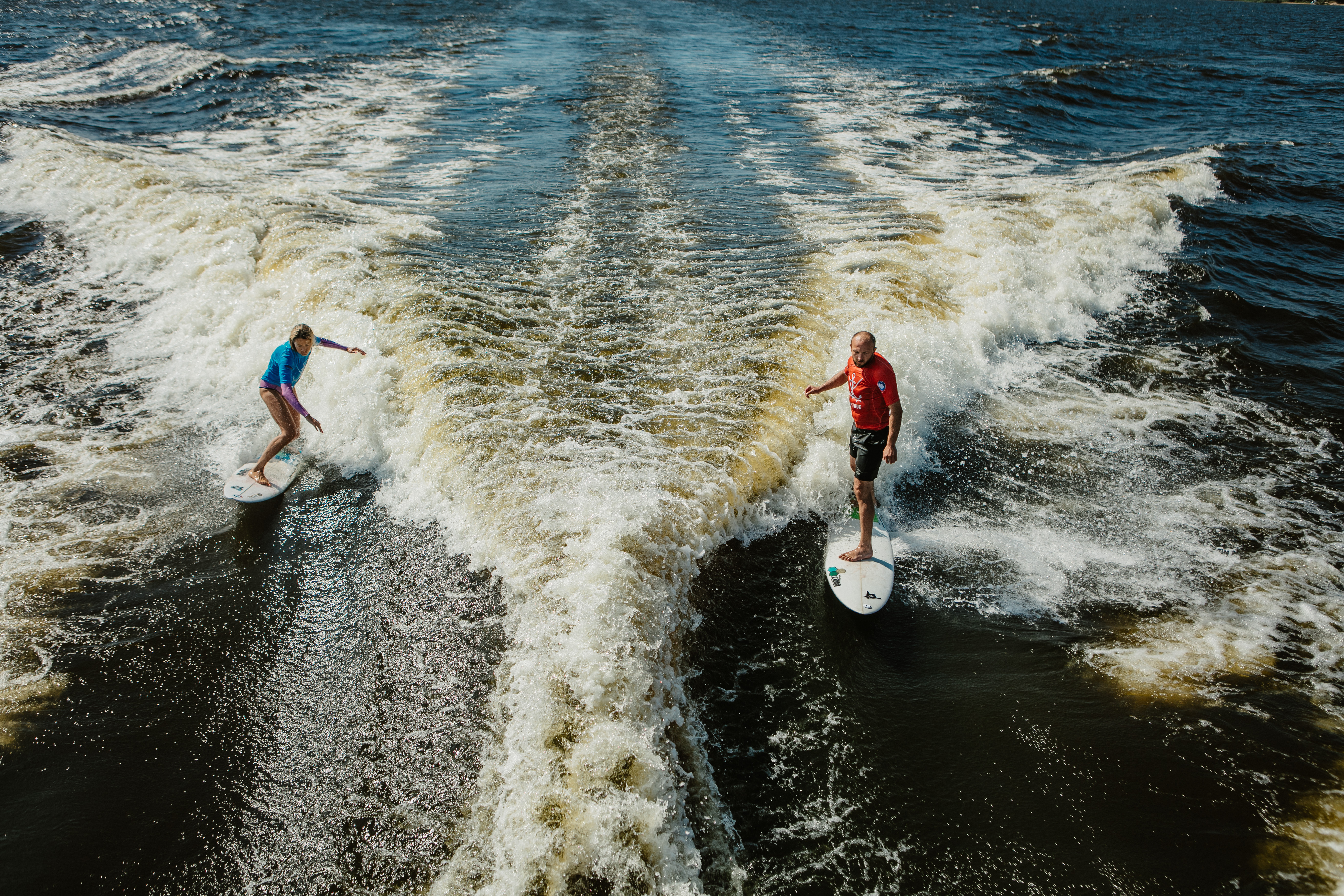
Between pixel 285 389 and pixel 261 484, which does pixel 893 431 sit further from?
pixel 261 484

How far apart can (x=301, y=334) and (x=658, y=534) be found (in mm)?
4850

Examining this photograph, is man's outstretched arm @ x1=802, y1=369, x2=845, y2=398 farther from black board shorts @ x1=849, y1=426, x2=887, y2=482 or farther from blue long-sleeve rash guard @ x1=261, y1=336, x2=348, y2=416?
blue long-sleeve rash guard @ x1=261, y1=336, x2=348, y2=416

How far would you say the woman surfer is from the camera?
7922mm

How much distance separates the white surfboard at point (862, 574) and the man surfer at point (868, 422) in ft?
0.26

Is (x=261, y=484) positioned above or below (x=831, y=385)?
below

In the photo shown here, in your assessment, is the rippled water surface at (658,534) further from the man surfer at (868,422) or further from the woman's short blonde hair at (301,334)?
the woman's short blonde hair at (301,334)

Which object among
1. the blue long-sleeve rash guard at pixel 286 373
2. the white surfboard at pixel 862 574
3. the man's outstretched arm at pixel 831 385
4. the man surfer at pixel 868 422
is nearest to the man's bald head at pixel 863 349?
the man surfer at pixel 868 422

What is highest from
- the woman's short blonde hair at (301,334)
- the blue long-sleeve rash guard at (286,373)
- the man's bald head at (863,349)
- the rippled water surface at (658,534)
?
the man's bald head at (863,349)

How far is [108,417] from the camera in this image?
9.10 m

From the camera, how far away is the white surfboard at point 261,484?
7.77 metres

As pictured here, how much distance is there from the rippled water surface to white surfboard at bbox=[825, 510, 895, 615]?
21 centimetres

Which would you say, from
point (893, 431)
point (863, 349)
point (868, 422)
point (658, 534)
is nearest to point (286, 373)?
point (658, 534)

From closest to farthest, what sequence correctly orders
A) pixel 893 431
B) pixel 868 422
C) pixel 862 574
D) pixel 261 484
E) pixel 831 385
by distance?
pixel 893 431, pixel 862 574, pixel 868 422, pixel 831 385, pixel 261 484

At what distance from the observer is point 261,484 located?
792 centimetres
